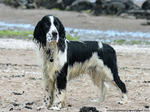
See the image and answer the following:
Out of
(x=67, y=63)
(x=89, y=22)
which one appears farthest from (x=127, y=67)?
(x=89, y=22)

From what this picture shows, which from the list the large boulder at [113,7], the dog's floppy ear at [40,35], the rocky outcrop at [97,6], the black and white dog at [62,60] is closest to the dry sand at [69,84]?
the black and white dog at [62,60]

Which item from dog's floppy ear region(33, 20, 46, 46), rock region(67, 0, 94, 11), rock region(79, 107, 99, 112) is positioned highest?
dog's floppy ear region(33, 20, 46, 46)

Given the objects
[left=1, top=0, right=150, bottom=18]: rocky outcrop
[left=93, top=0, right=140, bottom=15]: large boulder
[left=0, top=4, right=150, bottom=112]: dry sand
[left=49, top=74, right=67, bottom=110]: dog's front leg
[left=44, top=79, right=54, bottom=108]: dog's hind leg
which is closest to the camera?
[left=49, top=74, right=67, bottom=110]: dog's front leg

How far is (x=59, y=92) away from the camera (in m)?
8.17

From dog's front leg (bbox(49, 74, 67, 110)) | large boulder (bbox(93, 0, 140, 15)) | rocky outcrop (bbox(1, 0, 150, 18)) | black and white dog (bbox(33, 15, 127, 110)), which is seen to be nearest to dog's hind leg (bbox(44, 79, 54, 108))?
black and white dog (bbox(33, 15, 127, 110))

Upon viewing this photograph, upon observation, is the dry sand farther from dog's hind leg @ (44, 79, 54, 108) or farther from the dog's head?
the dog's head

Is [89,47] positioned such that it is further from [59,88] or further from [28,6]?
[28,6]

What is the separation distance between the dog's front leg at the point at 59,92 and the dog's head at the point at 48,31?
757mm

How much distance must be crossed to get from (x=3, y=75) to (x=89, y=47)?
385 centimetres

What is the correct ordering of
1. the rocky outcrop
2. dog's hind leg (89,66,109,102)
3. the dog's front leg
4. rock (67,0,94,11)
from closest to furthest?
the dog's front leg → dog's hind leg (89,66,109,102) → the rocky outcrop → rock (67,0,94,11)

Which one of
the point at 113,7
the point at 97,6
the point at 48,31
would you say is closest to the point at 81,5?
the point at 97,6

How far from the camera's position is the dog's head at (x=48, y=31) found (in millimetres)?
7801

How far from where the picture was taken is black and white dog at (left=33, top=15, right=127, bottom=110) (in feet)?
26.3

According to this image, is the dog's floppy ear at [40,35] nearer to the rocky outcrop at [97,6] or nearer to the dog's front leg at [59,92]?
the dog's front leg at [59,92]
